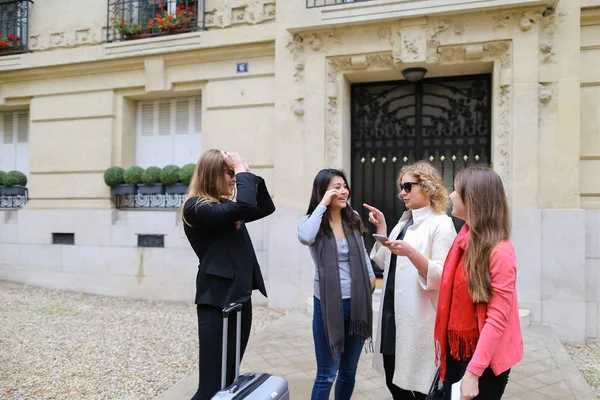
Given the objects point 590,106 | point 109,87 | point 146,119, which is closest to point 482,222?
point 590,106

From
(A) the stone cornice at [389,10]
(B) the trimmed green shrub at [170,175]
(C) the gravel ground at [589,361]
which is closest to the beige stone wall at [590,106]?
(A) the stone cornice at [389,10]

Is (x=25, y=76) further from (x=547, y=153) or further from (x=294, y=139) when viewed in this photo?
(x=547, y=153)

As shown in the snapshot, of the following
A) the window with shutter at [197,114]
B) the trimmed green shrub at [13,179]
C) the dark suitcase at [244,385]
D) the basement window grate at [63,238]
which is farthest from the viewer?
the trimmed green shrub at [13,179]

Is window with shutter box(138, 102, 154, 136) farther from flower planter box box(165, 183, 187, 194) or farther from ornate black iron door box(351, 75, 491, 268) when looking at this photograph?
ornate black iron door box(351, 75, 491, 268)

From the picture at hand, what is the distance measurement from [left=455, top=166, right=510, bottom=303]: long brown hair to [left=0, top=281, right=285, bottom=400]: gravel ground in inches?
127

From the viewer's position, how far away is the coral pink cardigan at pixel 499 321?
2.06 meters

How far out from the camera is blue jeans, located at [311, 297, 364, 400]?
123 inches

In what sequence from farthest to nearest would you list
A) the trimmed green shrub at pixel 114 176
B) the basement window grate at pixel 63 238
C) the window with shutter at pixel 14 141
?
the window with shutter at pixel 14 141 → the basement window grate at pixel 63 238 → the trimmed green shrub at pixel 114 176

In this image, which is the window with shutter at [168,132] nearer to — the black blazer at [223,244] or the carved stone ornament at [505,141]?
the carved stone ornament at [505,141]

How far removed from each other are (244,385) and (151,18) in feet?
27.2

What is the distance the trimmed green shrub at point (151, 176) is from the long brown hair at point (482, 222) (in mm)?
7036

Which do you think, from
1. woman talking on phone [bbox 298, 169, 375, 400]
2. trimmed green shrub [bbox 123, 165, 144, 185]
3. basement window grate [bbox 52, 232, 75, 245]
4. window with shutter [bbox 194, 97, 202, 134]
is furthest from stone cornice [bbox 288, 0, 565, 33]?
basement window grate [bbox 52, 232, 75, 245]

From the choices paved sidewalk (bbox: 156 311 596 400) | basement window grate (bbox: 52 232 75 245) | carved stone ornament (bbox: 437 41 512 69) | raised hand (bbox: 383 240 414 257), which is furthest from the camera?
basement window grate (bbox: 52 232 75 245)

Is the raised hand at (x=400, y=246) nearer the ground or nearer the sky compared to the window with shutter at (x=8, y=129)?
nearer the ground
